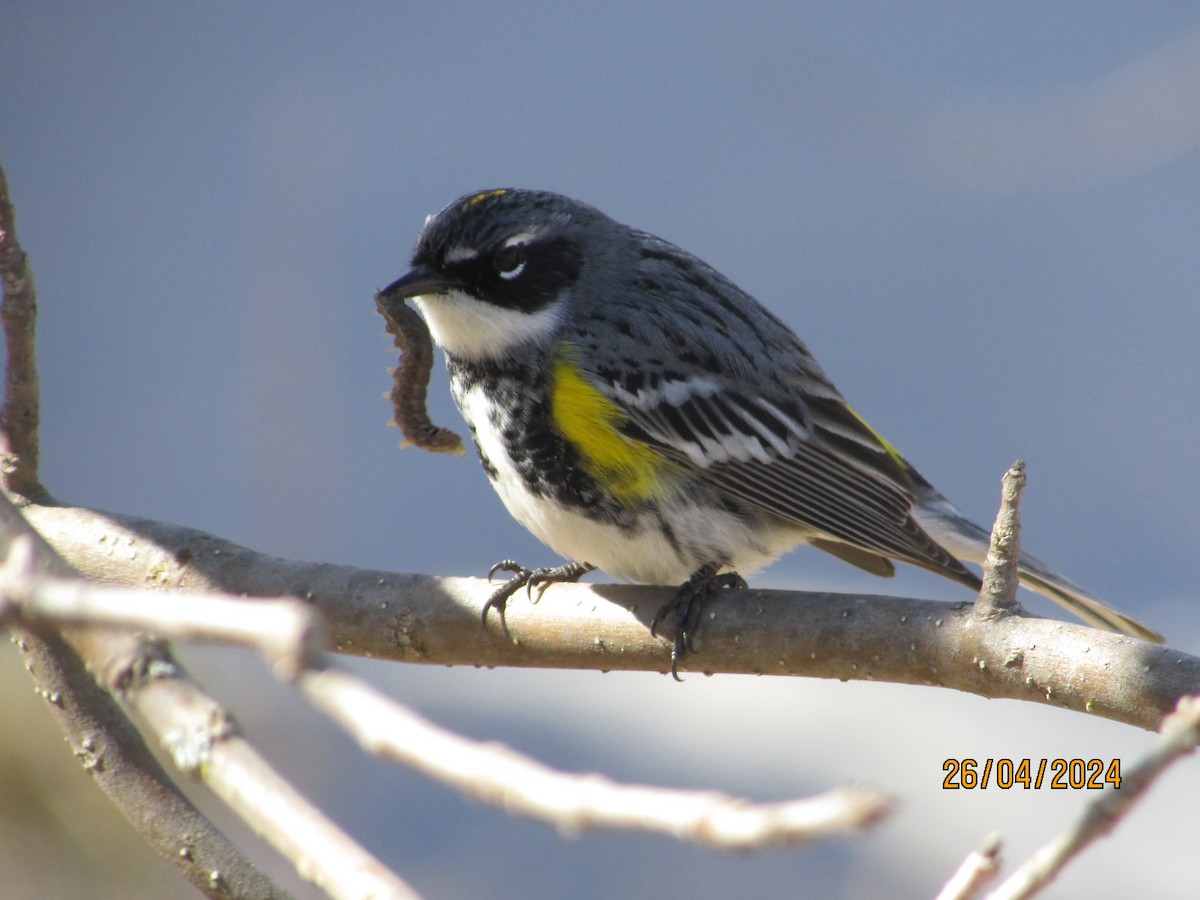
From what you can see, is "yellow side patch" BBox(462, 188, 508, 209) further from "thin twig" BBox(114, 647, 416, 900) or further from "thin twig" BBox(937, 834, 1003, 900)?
"thin twig" BBox(937, 834, 1003, 900)

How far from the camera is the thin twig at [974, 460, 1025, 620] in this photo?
2.04 meters

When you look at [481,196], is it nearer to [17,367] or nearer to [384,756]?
[17,367]

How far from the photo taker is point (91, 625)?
0.94 meters

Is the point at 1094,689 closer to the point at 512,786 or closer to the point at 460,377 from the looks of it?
the point at 512,786

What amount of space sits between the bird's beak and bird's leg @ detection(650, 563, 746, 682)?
3.11ft

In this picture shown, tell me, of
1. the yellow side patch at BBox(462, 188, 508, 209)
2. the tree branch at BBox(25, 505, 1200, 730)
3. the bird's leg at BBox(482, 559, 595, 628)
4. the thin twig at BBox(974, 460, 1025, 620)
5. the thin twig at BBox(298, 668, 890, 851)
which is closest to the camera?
the thin twig at BBox(298, 668, 890, 851)

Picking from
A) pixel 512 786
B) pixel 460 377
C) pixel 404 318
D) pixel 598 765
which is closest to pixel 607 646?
pixel 460 377

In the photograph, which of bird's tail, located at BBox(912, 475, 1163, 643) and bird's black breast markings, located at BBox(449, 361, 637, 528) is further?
bird's tail, located at BBox(912, 475, 1163, 643)

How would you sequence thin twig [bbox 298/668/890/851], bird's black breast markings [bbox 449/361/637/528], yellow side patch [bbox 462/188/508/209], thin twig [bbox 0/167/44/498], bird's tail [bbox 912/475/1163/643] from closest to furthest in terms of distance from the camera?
thin twig [bbox 298/668/890/851] < thin twig [bbox 0/167/44/498] < bird's black breast markings [bbox 449/361/637/528] < bird's tail [bbox 912/475/1163/643] < yellow side patch [bbox 462/188/508/209]

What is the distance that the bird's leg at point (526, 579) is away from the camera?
9.26ft

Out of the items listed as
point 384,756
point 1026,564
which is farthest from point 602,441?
point 384,756

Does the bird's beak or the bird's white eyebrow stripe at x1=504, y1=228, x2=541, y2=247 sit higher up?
the bird's white eyebrow stripe at x1=504, y1=228, x2=541, y2=247
